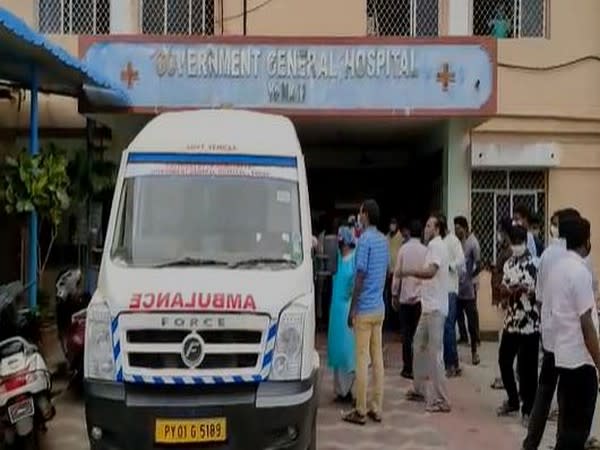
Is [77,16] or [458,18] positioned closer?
[458,18]

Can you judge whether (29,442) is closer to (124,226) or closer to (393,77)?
(124,226)

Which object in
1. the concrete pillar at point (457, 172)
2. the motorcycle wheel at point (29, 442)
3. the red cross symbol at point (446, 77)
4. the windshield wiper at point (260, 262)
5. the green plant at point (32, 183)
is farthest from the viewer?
the concrete pillar at point (457, 172)

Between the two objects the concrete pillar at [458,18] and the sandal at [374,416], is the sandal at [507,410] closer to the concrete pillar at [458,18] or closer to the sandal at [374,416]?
the sandal at [374,416]

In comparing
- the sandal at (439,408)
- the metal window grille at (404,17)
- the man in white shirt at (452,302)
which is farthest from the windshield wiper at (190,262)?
the metal window grille at (404,17)

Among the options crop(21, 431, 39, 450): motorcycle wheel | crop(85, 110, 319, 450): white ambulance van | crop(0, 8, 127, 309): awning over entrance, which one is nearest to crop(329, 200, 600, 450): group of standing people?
crop(85, 110, 319, 450): white ambulance van

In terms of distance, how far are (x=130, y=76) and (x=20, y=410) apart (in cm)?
655

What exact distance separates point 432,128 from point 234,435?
9.41 meters

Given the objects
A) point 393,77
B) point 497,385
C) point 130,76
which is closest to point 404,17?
point 393,77

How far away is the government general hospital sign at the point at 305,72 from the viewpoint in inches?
487

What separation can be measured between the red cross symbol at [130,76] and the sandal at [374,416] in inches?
234

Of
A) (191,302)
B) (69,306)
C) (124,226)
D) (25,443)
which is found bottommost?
(25,443)

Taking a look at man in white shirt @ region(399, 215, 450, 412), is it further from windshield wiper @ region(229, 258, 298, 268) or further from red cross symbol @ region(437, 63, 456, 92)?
red cross symbol @ region(437, 63, 456, 92)

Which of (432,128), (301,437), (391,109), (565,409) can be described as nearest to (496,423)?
(565,409)

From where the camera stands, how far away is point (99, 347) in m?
6.20
